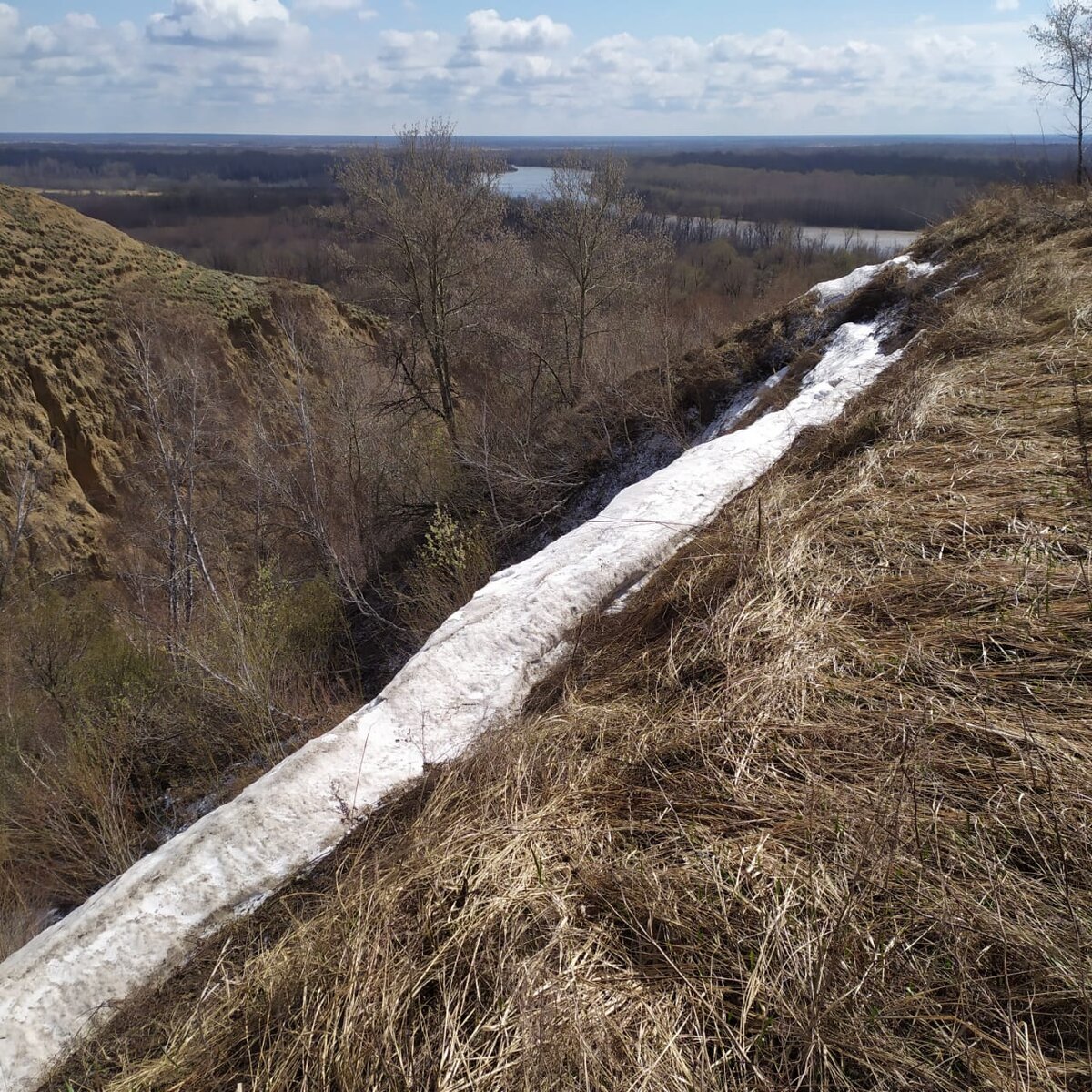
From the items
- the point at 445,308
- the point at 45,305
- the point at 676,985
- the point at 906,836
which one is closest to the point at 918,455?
the point at 906,836

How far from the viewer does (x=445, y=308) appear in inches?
736

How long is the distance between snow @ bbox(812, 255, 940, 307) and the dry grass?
8.04m

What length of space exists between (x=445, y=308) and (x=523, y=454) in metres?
8.30

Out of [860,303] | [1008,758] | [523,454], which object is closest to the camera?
[1008,758]

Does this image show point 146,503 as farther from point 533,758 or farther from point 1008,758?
point 1008,758

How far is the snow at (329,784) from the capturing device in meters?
2.43

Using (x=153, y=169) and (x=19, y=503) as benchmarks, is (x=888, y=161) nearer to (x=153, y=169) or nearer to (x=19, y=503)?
(x=19, y=503)

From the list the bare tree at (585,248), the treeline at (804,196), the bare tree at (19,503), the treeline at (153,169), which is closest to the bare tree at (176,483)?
the bare tree at (19,503)

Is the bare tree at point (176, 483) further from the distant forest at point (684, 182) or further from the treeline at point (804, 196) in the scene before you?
the treeline at point (804, 196)

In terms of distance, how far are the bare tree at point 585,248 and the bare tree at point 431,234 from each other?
71.1 inches

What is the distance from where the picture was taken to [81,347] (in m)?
22.1

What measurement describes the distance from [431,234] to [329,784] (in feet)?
54.7

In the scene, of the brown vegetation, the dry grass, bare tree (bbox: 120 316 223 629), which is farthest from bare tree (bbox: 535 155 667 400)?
the dry grass

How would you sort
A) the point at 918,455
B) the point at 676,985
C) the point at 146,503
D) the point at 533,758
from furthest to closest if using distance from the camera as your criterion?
1. the point at 146,503
2. the point at 918,455
3. the point at 533,758
4. the point at 676,985
